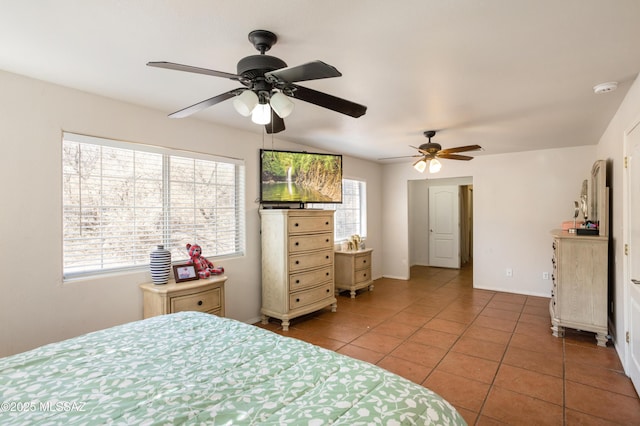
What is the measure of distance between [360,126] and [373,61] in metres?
1.63

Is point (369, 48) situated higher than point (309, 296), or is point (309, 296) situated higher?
point (369, 48)

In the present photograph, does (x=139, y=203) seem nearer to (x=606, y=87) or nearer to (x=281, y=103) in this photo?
(x=281, y=103)

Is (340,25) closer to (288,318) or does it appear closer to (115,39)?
(115,39)

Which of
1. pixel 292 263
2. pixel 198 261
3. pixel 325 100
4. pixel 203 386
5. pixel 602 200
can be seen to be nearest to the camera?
pixel 203 386

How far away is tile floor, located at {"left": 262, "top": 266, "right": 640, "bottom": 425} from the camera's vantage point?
231 centimetres

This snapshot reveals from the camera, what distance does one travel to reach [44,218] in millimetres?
2447

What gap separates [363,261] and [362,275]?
24 centimetres

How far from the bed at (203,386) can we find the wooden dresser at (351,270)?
12.2ft

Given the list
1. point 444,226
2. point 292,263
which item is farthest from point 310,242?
point 444,226

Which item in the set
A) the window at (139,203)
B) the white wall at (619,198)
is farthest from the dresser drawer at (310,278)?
the white wall at (619,198)

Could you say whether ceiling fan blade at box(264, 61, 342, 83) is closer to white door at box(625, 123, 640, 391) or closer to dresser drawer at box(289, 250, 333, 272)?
white door at box(625, 123, 640, 391)

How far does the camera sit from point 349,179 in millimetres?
5867

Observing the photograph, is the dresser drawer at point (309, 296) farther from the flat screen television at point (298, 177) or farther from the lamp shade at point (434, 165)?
the lamp shade at point (434, 165)

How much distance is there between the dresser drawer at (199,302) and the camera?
2900mm
